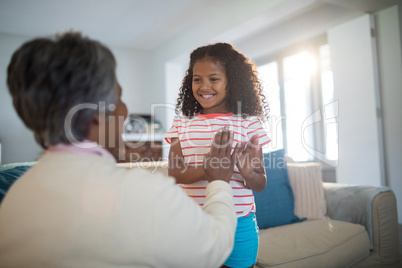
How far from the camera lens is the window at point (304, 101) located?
462 cm

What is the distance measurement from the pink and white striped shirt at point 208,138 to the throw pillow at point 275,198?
3.46 feet

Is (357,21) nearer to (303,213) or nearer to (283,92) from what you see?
(283,92)

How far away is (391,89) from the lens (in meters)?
3.51

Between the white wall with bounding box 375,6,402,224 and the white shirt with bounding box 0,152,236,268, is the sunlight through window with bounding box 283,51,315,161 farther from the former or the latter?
the white shirt with bounding box 0,152,236,268

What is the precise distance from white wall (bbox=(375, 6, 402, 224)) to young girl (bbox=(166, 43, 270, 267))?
2.88m

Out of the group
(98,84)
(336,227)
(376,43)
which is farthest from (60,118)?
(376,43)

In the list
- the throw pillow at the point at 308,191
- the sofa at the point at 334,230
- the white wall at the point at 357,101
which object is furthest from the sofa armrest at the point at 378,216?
the white wall at the point at 357,101

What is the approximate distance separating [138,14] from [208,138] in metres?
4.14

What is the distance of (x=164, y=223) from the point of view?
593 mm

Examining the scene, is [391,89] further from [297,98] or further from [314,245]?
[314,245]

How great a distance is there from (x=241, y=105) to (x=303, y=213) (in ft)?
4.60

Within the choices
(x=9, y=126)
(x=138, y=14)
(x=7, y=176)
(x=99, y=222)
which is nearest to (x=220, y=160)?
(x=99, y=222)

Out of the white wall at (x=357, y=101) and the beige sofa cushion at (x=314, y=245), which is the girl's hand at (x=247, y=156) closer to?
the beige sofa cushion at (x=314, y=245)

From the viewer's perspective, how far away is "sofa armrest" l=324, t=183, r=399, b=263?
79.1 inches
